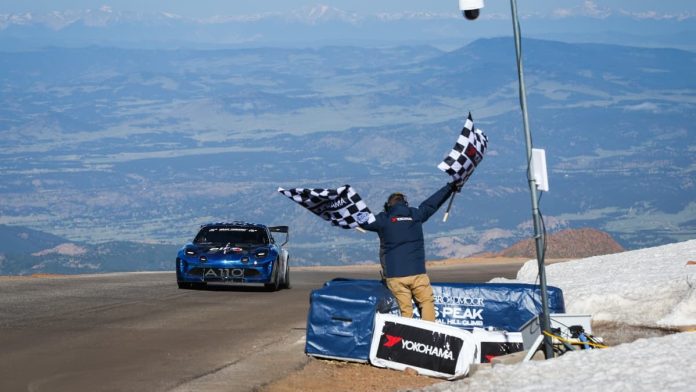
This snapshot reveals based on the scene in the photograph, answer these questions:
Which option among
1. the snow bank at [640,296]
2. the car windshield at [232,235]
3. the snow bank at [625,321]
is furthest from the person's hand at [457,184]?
the car windshield at [232,235]

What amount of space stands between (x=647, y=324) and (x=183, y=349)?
6123 millimetres

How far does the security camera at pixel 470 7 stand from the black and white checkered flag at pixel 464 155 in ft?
3.80

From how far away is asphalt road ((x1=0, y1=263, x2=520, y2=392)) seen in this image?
14453 mm

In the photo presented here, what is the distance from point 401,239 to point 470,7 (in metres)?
2.61

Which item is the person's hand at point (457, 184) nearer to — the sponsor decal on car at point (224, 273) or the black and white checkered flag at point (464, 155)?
the black and white checkered flag at point (464, 155)

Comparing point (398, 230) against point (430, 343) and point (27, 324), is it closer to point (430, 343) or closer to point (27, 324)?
point (430, 343)

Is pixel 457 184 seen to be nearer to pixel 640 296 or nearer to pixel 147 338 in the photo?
pixel 147 338

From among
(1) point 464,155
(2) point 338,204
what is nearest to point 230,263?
(2) point 338,204

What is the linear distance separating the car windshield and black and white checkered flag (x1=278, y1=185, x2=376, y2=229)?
12424 millimetres

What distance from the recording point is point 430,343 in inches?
589

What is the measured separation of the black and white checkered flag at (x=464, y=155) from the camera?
52.8ft

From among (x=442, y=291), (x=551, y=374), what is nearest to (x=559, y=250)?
(x=442, y=291)

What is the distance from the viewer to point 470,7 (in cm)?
1519

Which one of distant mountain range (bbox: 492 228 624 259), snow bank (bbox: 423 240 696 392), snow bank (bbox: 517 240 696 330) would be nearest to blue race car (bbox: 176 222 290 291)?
snow bank (bbox: 423 240 696 392)
